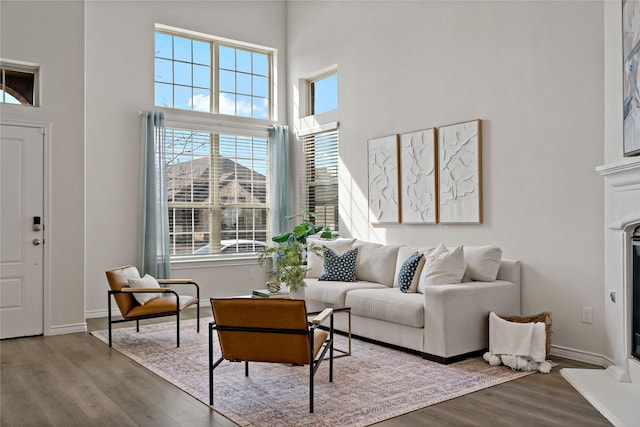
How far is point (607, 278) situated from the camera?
4043 millimetres

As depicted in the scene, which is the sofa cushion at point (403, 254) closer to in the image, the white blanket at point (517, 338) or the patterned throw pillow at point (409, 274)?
the patterned throw pillow at point (409, 274)

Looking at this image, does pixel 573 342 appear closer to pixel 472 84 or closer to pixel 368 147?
pixel 472 84

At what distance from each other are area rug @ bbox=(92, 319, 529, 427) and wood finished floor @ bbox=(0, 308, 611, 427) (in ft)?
0.38

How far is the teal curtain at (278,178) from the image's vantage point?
25.2 feet

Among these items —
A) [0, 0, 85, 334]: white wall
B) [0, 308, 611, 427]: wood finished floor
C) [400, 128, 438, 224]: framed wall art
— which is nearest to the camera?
[0, 308, 611, 427]: wood finished floor

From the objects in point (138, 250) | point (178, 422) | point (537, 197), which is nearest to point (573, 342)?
point (537, 197)

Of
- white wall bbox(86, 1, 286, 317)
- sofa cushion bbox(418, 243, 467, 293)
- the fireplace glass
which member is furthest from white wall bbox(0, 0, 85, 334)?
the fireplace glass

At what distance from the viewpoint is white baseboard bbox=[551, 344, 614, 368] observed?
13.5 ft

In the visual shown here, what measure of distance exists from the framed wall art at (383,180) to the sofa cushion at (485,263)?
55.1 inches

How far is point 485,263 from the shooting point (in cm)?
469

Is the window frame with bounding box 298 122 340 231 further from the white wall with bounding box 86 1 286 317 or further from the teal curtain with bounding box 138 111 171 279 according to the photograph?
the teal curtain with bounding box 138 111 171 279

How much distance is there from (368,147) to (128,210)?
9.94 ft

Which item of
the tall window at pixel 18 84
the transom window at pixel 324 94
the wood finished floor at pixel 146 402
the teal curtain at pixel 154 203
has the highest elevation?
the transom window at pixel 324 94

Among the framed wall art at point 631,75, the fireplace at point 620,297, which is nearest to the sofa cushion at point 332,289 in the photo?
the fireplace at point 620,297
